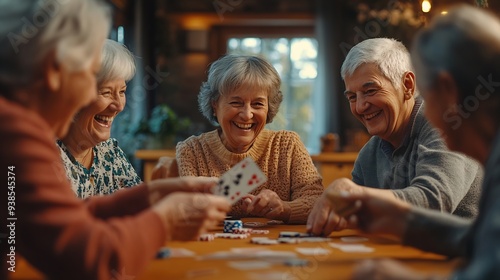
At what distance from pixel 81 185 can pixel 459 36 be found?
1.86 metres

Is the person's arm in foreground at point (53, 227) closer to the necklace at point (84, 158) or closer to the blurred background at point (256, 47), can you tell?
the necklace at point (84, 158)

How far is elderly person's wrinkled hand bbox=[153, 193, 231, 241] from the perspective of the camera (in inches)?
55.5

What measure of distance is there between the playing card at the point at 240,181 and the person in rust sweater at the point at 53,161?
35cm

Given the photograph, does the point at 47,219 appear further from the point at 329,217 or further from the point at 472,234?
the point at 329,217

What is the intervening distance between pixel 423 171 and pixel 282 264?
950 mm

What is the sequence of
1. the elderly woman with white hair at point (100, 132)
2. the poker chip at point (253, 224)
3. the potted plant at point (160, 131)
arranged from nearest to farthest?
1. the poker chip at point (253, 224)
2. the elderly woman with white hair at point (100, 132)
3. the potted plant at point (160, 131)

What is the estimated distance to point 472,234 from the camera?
139 cm

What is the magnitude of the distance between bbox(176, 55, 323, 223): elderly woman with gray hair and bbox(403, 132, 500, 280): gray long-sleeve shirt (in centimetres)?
120

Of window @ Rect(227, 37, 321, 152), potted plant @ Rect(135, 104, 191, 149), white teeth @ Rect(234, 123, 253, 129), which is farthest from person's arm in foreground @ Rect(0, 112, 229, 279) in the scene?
window @ Rect(227, 37, 321, 152)

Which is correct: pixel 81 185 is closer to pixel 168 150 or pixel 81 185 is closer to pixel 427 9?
pixel 427 9

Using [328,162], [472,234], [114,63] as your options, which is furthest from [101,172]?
[328,162]

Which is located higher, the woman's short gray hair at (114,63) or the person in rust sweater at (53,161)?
the woman's short gray hair at (114,63)

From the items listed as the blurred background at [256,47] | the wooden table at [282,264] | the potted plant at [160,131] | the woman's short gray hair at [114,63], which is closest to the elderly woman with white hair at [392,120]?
the wooden table at [282,264]

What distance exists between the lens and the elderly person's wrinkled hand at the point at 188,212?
1.41m
